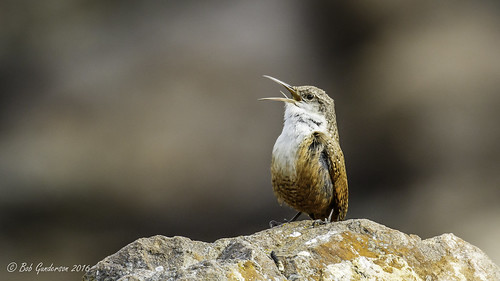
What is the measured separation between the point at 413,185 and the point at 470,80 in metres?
1.61

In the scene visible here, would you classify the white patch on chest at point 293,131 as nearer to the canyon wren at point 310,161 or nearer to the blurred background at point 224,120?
the canyon wren at point 310,161

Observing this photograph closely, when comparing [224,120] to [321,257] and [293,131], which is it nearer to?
[293,131]

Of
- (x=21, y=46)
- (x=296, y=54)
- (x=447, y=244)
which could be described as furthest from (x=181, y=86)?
(x=447, y=244)

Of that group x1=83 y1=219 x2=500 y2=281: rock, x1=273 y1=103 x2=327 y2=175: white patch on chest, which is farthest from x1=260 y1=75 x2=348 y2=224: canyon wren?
x1=83 y1=219 x2=500 y2=281: rock

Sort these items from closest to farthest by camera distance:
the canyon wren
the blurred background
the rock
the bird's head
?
the rock, the canyon wren, the bird's head, the blurred background

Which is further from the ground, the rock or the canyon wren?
the canyon wren

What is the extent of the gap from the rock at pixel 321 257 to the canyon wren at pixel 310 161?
42.6 inches

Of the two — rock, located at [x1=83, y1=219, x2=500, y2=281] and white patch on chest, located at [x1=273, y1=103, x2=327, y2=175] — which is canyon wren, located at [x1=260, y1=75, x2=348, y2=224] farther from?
rock, located at [x1=83, y1=219, x2=500, y2=281]

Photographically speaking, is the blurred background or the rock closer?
the rock

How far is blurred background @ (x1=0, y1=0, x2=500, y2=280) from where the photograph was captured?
9727 mm

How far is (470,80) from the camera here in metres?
10.2

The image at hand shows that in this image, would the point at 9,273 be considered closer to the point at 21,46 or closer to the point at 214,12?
the point at 21,46

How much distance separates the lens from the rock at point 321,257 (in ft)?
11.9

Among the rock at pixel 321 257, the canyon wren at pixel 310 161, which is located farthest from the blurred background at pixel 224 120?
the rock at pixel 321 257
